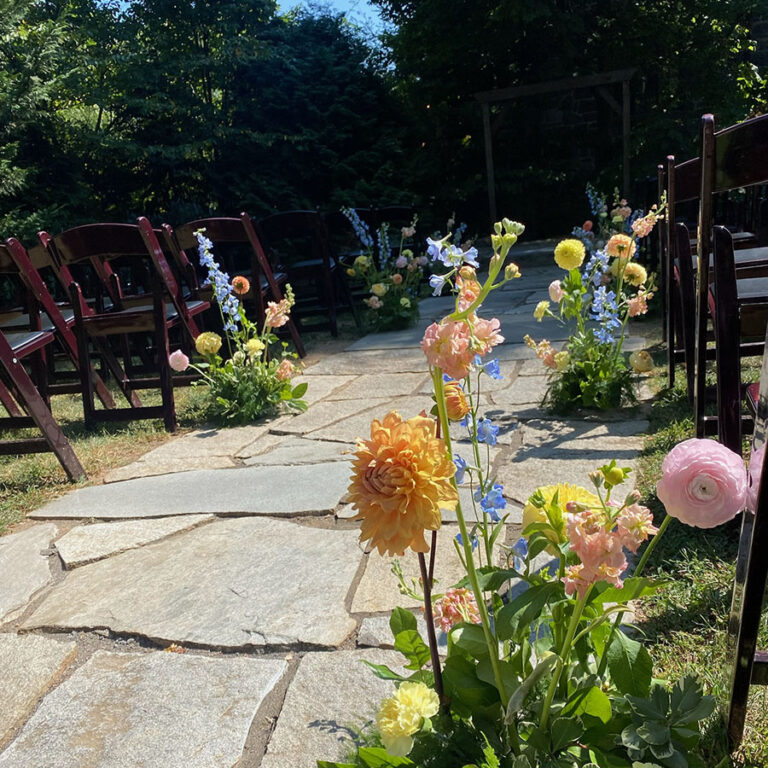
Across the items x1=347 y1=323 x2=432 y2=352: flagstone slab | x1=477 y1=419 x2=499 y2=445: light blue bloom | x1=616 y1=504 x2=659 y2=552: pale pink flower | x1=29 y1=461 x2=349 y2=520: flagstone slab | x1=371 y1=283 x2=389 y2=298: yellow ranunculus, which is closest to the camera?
x1=616 y1=504 x2=659 y2=552: pale pink flower

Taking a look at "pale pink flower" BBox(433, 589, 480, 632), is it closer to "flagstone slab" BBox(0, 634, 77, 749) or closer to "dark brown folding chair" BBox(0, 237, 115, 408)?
"flagstone slab" BBox(0, 634, 77, 749)

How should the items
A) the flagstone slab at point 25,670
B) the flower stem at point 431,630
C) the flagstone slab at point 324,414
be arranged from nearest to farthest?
the flower stem at point 431,630 < the flagstone slab at point 25,670 < the flagstone slab at point 324,414

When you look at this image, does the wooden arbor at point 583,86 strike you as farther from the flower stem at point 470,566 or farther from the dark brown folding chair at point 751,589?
the flower stem at point 470,566

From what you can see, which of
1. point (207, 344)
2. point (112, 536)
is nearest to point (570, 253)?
point (112, 536)

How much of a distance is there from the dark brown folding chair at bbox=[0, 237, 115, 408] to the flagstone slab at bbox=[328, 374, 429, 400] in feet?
4.25

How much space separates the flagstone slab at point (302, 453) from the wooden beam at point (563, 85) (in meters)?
8.09

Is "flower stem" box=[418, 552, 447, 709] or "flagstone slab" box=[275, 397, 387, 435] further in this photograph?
"flagstone slab" box=[275, 397, 387, 435]

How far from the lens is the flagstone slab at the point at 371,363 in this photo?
4.45 m

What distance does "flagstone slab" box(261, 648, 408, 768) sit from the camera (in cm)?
126

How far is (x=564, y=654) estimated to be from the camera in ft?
2.85

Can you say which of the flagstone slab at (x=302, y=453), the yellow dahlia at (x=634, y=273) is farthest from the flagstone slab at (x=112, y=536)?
the yellow dahlia at (x=634, y=273)

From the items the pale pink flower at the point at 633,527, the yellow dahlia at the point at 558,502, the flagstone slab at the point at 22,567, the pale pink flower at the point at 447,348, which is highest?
the pale pink flower at the point at 447,348

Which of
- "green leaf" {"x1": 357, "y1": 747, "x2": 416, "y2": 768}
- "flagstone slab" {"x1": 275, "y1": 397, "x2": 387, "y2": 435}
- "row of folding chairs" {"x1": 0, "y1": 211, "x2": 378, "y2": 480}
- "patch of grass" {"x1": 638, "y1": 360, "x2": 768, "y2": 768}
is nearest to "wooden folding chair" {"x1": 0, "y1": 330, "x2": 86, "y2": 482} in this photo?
"row of folding chairs" {"x1": 0, "y1": 211, "x2": 378, "y2": 480}

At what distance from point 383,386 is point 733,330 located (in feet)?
8.13
